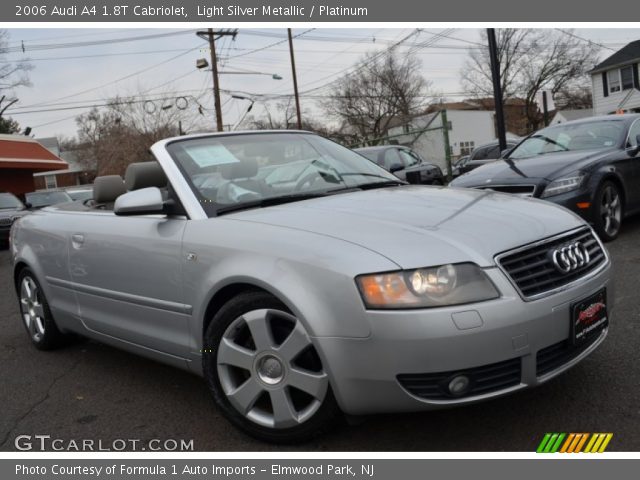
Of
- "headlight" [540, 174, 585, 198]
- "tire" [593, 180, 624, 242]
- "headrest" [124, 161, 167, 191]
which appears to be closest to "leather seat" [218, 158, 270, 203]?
"headrest" [124, 161, 167, 191]

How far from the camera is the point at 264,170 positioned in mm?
3506

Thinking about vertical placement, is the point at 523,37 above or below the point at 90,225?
above

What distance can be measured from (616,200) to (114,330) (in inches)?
223

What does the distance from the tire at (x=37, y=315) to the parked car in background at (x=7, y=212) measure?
10.4 metres

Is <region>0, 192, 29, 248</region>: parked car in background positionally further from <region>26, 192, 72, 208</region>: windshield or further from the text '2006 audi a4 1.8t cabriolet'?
the text '2006 audi a4 1.8t cabriolet'

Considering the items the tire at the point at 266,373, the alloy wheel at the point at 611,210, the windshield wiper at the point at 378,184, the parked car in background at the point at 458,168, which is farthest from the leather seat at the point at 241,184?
the parked car in background at the point at 458,168

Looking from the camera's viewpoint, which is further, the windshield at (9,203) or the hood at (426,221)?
the windshield at (9,203)

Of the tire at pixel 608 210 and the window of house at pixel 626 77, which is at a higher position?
the window of house at pixel 626 77

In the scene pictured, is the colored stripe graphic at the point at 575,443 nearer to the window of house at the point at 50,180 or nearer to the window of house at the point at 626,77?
the window of house at the point at 626,77

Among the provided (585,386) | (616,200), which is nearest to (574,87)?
(616,200)

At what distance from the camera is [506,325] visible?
7.59 feet

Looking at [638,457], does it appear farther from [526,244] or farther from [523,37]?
[523,37]
